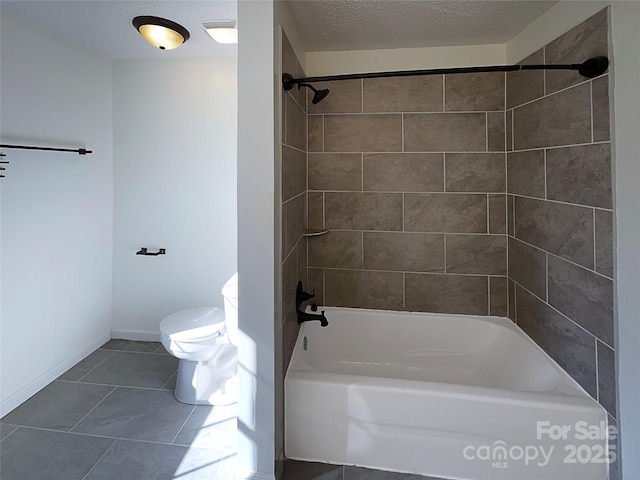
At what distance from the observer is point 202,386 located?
89.4 inches

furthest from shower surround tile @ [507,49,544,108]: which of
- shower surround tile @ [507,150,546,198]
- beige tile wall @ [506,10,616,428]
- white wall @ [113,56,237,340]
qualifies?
white wall @ [113,56,237,340]

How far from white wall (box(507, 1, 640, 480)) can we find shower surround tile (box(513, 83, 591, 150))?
16 centimetres

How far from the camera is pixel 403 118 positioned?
7.58 feet

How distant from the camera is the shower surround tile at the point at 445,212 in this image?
2.31 metres

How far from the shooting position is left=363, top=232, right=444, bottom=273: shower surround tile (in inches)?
93.2

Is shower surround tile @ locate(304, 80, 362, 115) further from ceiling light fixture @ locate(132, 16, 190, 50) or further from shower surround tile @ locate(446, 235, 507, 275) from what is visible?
shower surround tile @ locate(446, 235, 507, 275)

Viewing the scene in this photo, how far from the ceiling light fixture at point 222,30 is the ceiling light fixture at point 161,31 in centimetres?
15

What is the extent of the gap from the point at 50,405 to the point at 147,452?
33.1 inches

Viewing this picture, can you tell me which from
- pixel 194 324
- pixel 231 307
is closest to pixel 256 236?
pixel 231 307

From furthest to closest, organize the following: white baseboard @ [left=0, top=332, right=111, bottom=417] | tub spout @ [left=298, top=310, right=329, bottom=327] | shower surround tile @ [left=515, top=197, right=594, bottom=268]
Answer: white baseboard @ [left=0, top=332, right=111, bottom=417], tub spout @ [left=298, top=310, right=329, bottom=327], shower surround tile @ [left=515, top=197, right=594, bottom=268]

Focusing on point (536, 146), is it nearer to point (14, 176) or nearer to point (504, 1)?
point (504, 1)

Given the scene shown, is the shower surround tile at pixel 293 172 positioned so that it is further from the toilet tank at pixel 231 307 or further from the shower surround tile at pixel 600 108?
the shower surround tile at pixel 600 108

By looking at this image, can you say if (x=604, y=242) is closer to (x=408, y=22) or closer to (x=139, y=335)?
(x=408, y=22)

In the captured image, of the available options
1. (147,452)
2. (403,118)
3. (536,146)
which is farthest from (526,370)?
(147,452)
